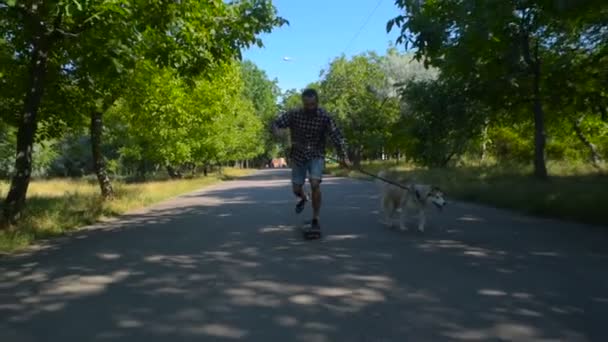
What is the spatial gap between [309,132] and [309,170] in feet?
1.81

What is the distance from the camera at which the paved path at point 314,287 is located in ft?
14.3

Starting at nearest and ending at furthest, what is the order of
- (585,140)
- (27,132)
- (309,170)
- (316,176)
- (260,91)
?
(316,176) < (309,170) < (27,132) < (585,140) < (260,91)

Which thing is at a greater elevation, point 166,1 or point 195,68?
point 166,1

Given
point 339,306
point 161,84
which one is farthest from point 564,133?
point 339,306

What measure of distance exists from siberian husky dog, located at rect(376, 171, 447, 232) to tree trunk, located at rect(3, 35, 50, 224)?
634 cm

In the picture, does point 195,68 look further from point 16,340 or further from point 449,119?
point 449,119

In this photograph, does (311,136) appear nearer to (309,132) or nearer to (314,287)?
(309,132)

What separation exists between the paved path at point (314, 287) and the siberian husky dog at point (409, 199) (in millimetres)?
426

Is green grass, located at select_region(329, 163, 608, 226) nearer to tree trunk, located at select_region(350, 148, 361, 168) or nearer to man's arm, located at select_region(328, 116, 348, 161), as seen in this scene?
man's arm, located at select_region(328, 116, 348, 161)

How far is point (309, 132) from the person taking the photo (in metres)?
8.62

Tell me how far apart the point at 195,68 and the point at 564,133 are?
70.8 ft

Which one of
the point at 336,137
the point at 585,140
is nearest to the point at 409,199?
the point at 336,137

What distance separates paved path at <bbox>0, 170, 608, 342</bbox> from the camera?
4.36 meters

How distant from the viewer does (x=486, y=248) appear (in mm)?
7629
